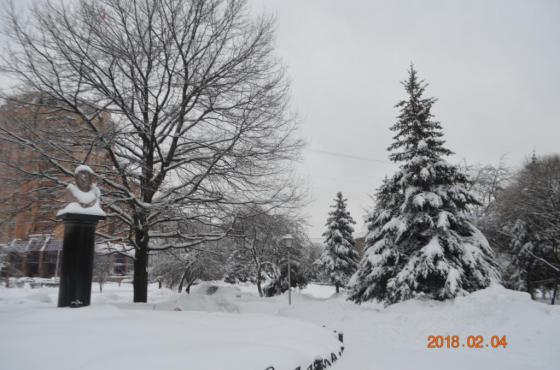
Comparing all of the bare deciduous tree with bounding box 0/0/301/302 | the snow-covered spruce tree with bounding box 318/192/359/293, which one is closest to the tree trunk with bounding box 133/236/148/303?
the bare deciduous tree with bounding box 0/0/301/302

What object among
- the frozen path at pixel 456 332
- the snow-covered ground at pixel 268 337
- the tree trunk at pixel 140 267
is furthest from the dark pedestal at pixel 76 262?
the frozen path at pixel 456 332

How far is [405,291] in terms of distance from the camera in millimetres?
13242

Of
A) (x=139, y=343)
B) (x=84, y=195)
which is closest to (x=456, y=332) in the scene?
(x=139, y=343)

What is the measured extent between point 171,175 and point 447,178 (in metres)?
11.2

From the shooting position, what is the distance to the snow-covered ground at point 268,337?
3.62 meters

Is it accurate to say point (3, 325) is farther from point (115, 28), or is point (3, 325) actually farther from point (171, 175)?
point (115, 28)

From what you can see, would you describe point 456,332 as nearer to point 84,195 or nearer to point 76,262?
point 76,262

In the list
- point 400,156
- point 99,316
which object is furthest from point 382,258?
point 99,316

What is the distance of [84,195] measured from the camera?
6.89 m
